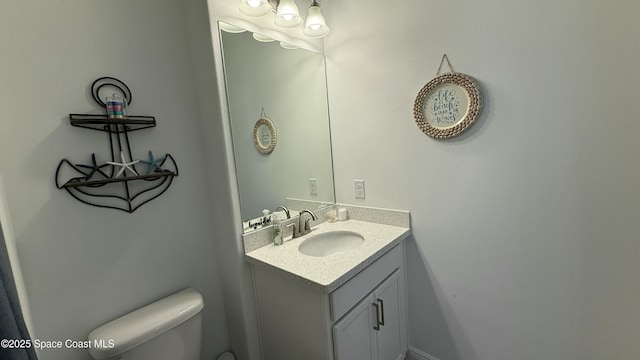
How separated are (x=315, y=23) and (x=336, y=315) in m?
1.45

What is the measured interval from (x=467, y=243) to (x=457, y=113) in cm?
65

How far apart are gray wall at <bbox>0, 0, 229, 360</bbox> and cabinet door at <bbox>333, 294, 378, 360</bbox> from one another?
0.77 meters

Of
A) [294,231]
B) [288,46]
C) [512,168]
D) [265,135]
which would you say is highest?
[288,46]

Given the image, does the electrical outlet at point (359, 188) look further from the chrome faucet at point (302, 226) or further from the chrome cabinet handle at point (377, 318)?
the chrome cabinet handle at point (377, 318)

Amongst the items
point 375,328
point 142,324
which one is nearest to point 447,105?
point 375,328

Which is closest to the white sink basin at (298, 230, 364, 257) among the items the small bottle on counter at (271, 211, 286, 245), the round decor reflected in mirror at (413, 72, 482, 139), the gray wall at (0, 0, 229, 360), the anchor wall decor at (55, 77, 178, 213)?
the small bottle on counter at (271, 211, 286, 245)

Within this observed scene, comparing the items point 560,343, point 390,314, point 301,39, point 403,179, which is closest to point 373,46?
point 301,39

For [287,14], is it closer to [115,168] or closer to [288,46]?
[288,46]

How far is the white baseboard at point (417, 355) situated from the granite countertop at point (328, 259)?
710 mm

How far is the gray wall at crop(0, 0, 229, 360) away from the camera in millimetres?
967

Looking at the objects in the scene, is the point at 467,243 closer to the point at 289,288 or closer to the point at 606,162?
the point at 606,162

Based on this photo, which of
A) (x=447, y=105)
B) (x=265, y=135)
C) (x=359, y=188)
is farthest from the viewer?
(x=359, y=188)

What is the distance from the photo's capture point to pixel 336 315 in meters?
1.09

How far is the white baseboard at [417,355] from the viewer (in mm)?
1551
